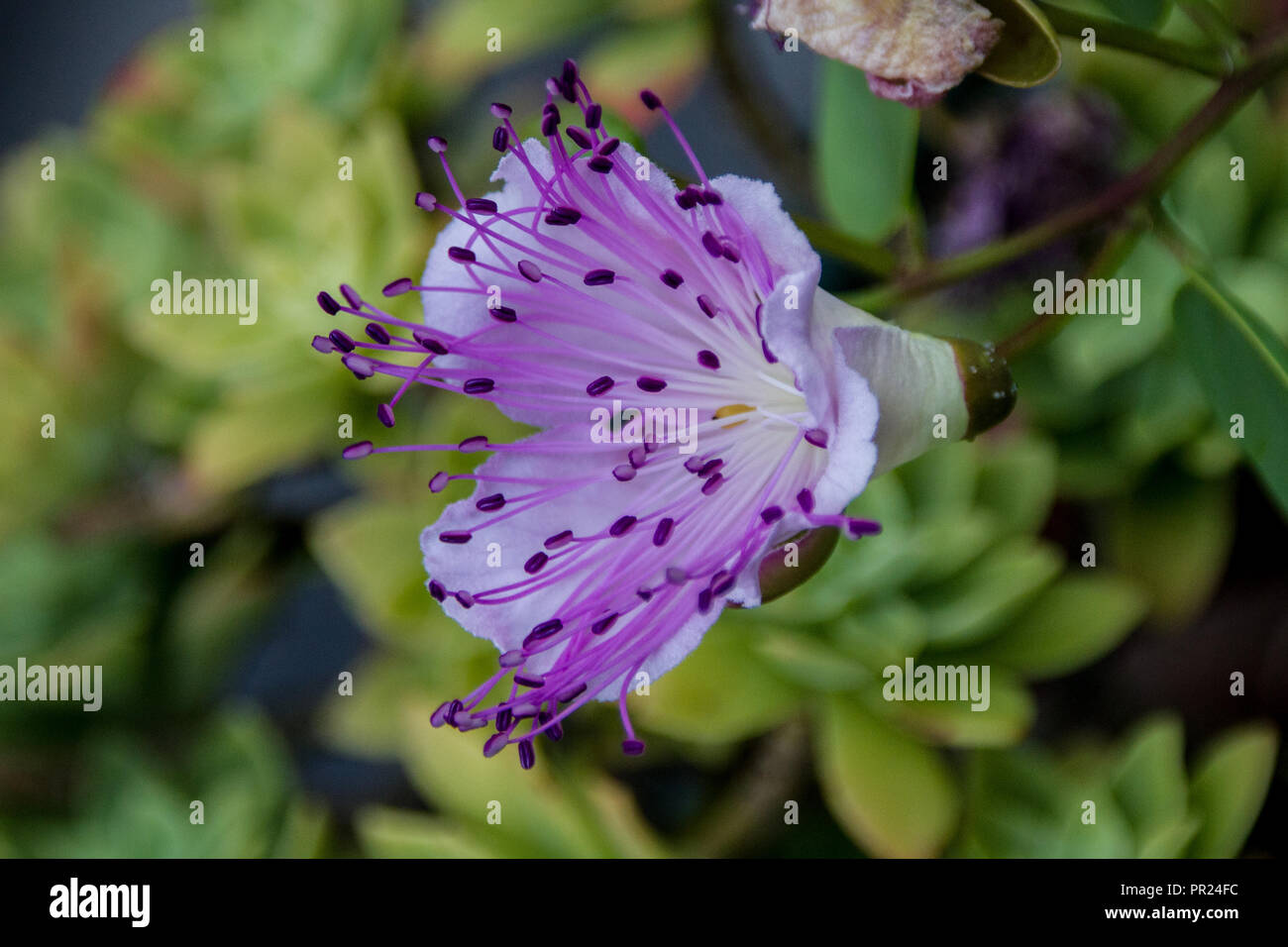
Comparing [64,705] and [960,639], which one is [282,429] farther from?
[960,639]

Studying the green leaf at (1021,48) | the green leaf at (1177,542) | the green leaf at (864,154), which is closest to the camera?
the green leaf at (1021,48)

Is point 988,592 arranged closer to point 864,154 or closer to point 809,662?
point 809,662

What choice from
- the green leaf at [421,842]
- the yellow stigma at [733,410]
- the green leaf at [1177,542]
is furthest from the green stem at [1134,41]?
the green leaf at [421,842]

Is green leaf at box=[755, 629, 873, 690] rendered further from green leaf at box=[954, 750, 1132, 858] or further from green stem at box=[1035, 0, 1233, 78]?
green stem at box=[1035, 0, 1233, 78]

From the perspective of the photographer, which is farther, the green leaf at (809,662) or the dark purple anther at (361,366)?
the green leaf at (809,662)

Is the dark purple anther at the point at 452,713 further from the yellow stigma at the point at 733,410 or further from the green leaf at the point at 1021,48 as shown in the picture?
the green leaf at the point at 1021,48

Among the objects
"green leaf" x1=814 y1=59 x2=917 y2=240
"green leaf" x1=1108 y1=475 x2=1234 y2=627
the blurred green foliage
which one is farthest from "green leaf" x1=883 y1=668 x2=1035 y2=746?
"green leaf" x1=814 y1=59 x2=917 y2=240


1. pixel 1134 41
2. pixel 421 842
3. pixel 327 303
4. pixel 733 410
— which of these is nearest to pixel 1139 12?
pixel 1134 41
